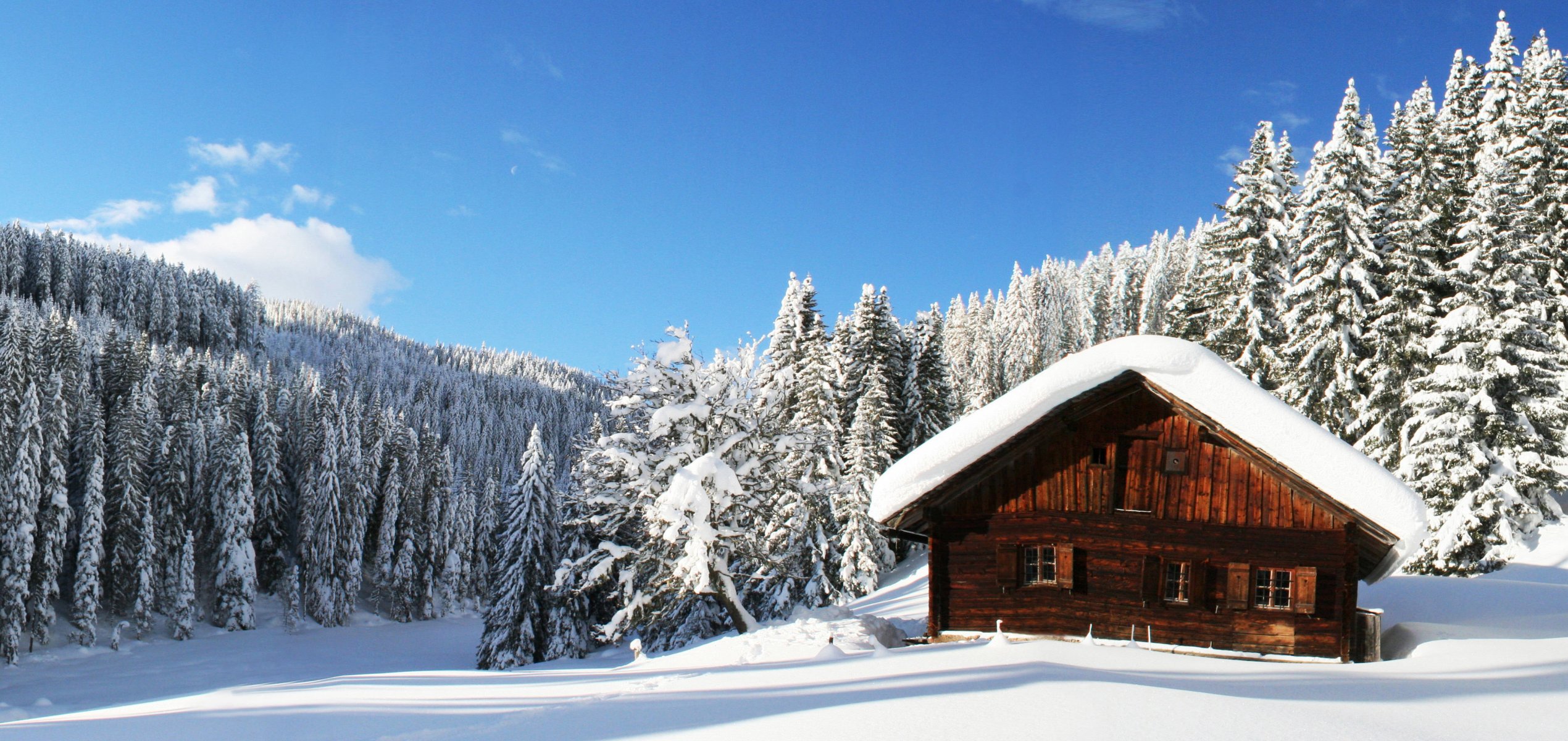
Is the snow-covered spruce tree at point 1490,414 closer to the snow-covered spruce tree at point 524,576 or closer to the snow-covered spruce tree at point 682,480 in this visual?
the snow-covered spruce tree at point 682,480

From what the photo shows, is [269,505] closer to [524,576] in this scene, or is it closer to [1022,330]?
[524,576]

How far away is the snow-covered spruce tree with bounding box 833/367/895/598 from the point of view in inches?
1471

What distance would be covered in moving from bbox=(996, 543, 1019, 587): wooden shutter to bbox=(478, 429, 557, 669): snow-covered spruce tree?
1130 inches

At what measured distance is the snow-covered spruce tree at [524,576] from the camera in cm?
3859

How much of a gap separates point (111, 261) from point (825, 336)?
162m

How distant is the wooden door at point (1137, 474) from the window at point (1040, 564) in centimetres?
159

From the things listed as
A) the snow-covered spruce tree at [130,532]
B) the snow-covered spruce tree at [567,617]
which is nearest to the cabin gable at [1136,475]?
the snow-covered spruce tree at [567,617]

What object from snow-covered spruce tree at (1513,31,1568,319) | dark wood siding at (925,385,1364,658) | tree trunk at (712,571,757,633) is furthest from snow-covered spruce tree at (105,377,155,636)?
snow-covered spruce tree at (1513,31,1568,319)

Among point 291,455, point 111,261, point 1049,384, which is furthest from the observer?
point 111,261

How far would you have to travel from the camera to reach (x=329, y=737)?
8.27m

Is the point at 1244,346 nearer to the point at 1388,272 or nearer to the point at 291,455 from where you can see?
the point at 1388,272

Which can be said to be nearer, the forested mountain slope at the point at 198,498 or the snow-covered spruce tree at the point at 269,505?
the forested mountain slope at the point at 198,498

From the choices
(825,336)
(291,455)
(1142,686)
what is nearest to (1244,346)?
(825,336)

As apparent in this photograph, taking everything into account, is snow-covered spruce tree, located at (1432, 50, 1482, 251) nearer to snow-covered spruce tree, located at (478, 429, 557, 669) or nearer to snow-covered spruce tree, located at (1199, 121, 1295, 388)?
snow-covered spruce tree, located at (1199, 121, 1295, 388)
